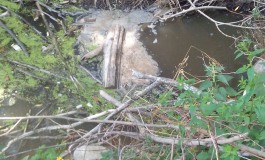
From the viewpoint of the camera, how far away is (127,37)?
5672mm

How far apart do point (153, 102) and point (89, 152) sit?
3.86ft

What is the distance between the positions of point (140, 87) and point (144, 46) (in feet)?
3.37

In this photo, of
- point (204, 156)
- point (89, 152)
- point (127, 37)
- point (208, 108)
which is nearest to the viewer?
point (208, 108)

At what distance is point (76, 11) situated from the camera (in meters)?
6.29

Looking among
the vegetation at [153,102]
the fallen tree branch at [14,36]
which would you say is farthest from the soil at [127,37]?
the fallen tree branch at [14,36]

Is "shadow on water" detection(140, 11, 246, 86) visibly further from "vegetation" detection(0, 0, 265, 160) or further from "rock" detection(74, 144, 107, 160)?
"rock" detection(74, 144, 107, 160)

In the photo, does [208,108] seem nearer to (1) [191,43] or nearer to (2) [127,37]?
(1) [191,43]

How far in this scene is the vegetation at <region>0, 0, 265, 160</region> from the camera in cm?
235

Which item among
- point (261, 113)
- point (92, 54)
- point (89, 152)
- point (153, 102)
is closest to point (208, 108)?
point (261, 113)

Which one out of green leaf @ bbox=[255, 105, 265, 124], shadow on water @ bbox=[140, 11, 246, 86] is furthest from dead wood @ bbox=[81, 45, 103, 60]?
green leaf @ bbox=[255, 105, 265, 124]

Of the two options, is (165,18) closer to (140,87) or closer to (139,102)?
(140,87)

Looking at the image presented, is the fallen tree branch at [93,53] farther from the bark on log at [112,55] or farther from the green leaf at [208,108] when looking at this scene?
the green leaf at [208,108]

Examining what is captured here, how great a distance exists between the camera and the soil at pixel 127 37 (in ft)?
16.9

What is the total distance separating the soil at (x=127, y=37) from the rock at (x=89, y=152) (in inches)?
55.4
